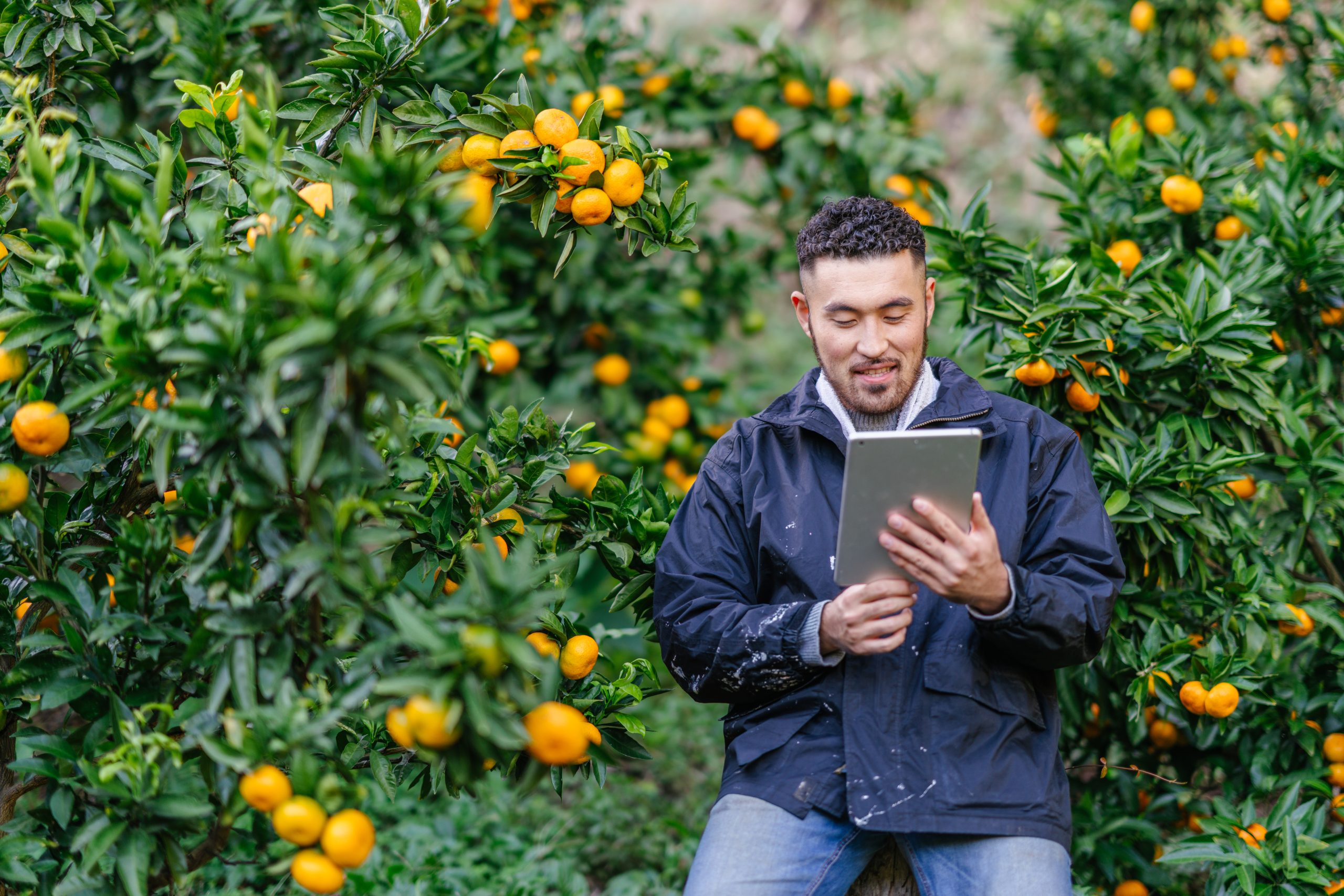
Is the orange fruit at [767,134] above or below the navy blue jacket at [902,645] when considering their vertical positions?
above

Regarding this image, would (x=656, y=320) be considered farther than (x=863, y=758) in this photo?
Yes

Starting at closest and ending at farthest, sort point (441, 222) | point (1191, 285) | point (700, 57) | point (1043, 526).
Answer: point (441, 222), point (1043, 526), point (1191, 285), point (700, 57)

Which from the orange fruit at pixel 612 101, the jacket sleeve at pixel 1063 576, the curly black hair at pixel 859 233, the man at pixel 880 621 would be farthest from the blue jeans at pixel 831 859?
the orange fruit at pixel 612 101

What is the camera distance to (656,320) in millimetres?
3645

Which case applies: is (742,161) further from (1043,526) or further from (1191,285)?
(1043,526)

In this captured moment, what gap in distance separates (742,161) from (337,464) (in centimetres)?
253

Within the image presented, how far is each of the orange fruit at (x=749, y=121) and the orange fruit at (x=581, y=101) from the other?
0.54 meters

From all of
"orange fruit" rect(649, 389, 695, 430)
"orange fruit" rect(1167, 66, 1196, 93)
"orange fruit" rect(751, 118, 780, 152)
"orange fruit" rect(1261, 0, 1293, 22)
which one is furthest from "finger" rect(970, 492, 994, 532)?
"orange fruit" rect(1167, 66, 1196, 93)

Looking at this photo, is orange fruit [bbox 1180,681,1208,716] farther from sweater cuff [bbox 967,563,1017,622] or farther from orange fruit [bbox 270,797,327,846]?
orange fruit [bbox 270,797,327,846]

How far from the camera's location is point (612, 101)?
10.3ft

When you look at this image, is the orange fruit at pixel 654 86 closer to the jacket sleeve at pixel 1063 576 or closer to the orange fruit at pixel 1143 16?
the orange fruit at pixel 1143 16

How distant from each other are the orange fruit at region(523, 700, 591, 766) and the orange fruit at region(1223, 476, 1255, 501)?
164 centimetres

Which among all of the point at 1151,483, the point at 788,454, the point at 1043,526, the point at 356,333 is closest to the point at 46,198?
the point at 356,333

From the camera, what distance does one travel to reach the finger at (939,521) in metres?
1.63
